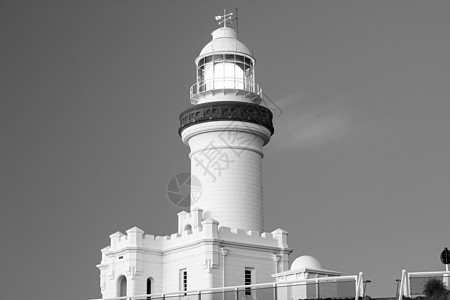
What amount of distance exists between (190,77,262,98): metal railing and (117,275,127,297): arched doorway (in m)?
10.8

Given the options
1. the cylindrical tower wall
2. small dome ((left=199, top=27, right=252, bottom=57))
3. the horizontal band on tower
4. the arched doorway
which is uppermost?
small dome ((left=199, top=27, right=252, bottom=57))

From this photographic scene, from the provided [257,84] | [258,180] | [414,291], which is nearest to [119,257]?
[258,180]

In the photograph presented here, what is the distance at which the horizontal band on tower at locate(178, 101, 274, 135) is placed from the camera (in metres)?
45.1

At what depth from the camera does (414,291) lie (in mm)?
27203

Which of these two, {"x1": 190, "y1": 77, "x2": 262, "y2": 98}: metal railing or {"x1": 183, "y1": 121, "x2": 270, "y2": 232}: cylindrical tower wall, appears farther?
{"x1": 190, "y1": 77, "x2": 262, "y2": 98}: metal railing

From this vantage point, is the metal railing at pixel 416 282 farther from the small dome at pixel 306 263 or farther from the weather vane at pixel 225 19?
the weather vane at pixel 225 19

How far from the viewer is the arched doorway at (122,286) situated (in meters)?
43.8

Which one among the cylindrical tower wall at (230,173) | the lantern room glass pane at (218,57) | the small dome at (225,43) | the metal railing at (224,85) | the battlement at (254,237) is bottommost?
Result: the battlement at (254,237)

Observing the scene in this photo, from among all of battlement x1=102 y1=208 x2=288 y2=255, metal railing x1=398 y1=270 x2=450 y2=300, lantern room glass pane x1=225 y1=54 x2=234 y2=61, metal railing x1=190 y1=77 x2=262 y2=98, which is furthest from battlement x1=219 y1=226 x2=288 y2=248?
metal railing x1=398 y1=270 x2=450 y2=300

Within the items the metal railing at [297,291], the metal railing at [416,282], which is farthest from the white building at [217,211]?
the metal railing at [416,282]

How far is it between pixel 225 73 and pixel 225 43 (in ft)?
5.58

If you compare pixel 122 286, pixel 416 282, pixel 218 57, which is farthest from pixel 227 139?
pixel 416 282

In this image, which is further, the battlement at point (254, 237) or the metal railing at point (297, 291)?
the battlement at point (254, 237)

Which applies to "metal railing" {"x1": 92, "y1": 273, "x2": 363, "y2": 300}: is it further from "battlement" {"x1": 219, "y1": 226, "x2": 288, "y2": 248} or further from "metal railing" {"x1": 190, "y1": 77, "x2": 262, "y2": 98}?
"metal railing" {"x1": 190, "y1": 77, "x2": 262, "y2": 98}
